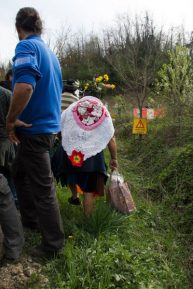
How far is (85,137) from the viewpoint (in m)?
4.17

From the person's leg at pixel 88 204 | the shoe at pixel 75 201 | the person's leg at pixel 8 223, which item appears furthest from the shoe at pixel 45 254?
the shoe at pixel 75 201

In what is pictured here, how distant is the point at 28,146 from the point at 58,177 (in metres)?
1.13

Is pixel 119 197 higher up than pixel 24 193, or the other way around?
pixel 24 193

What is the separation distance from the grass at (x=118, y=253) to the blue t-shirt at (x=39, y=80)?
3.36 ft

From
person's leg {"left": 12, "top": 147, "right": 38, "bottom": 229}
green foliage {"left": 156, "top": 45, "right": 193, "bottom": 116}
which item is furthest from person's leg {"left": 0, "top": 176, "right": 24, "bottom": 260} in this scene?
green foliage {"left": 156, "top": 45, "right": 193, "bottom": 116}

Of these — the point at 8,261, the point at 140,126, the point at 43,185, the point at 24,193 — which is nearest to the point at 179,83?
the point at 140,126

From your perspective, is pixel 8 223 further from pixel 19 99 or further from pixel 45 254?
pixel 19 99

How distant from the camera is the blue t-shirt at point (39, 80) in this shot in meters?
2.97

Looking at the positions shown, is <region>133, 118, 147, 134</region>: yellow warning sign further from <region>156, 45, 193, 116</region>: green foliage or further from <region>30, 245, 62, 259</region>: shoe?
<region>30, 245, 62, 259</region>: shoe

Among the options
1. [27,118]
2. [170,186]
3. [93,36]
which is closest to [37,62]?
[27,118]

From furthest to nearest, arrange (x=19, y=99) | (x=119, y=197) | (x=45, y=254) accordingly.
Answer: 1. (x=119, y=197)
2. (x=45, y=254)
3. (x=19, y=99)

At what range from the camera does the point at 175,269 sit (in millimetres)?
3666

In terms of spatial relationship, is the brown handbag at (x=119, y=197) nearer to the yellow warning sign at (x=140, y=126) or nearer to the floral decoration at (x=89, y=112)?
the floral decoration at (x=89, y=112)

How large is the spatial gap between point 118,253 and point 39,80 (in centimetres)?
158
